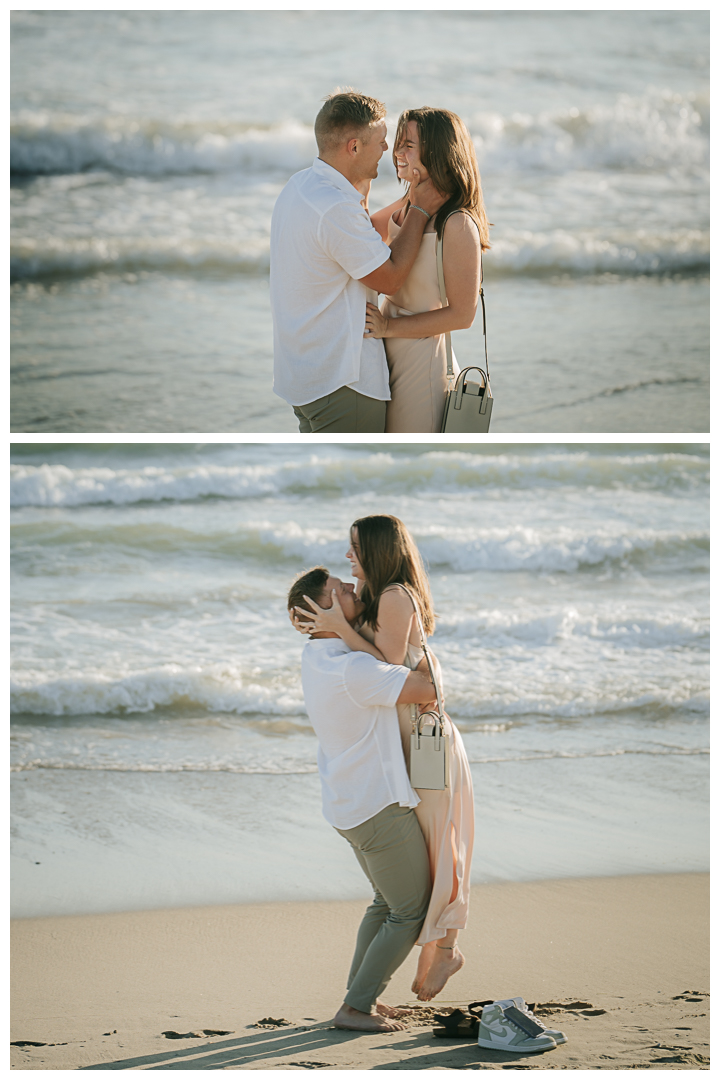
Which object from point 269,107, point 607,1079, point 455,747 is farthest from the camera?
point 269,107

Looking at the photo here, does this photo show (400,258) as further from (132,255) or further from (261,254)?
(132,255)

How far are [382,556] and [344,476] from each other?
7670 millimetres

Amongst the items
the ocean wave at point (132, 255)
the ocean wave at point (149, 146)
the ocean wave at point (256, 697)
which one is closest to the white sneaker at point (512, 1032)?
the ocean wave at point (256, 697)

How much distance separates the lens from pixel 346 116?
3.37 meters

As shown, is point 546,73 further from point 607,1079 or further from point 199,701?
point 607,1079

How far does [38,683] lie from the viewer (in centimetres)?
734

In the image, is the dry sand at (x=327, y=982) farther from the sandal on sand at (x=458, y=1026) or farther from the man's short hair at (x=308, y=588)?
the man's short hair at (x=308, y=588)

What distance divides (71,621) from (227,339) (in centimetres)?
314

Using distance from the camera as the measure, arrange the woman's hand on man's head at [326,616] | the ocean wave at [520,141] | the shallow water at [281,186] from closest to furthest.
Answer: the woman's hand on man's head at [326,616], the shallow water at [281,186], the ocean wave at [520,141]

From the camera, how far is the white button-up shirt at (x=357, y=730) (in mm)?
3498

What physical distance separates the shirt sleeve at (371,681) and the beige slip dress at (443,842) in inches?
5.7

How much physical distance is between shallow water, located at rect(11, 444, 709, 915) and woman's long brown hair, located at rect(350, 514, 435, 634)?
2.18 m

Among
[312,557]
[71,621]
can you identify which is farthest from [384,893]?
[312,557]

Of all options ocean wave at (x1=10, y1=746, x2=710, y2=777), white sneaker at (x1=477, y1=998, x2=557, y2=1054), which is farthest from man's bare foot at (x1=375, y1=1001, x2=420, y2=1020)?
ocean wave at (x1=10, y1=746, x2=710, y2=777)
